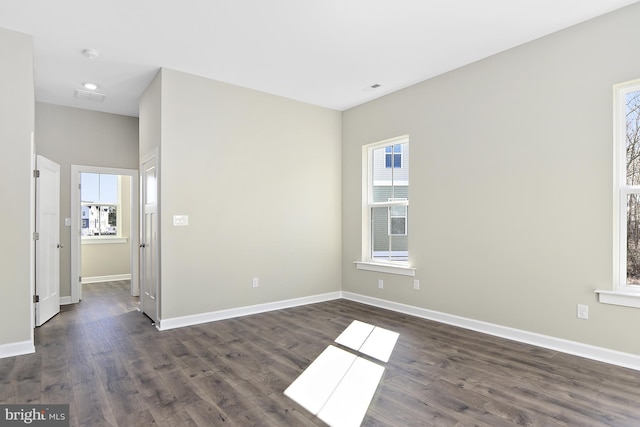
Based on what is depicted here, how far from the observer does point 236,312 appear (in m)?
4.59

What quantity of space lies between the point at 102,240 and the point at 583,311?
785cm

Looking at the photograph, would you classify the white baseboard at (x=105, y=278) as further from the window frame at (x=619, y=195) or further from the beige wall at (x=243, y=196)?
the window frame at (x=619, y=195)

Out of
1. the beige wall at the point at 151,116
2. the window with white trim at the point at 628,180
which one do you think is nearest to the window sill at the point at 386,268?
the window with white trim at the point at 628,180

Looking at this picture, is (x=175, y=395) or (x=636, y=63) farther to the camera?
(x=636, y=63)

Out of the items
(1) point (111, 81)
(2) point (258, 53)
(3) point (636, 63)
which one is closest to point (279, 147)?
(2) point (258, 53)

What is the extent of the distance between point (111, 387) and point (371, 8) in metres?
3.58

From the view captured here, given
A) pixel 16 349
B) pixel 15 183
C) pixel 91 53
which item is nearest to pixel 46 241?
pixel 15 183

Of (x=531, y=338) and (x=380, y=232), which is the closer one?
(x=531, y=338)

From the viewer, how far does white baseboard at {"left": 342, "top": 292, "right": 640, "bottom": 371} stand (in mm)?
2949

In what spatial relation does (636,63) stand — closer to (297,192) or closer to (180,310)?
(297,192)

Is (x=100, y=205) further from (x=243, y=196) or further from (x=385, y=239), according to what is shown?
(x=385, y=239)

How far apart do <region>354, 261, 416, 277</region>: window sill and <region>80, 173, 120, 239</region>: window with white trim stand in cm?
543

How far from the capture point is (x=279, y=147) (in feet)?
16.8

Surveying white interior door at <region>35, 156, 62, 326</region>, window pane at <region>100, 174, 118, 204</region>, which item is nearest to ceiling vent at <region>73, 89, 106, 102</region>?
white interior door at <region>35, 156, 62, 326</region>
